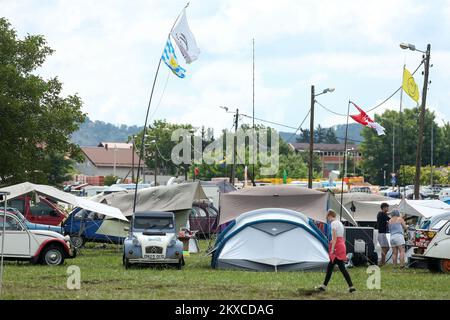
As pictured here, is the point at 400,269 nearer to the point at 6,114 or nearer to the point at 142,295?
the point at 142,295

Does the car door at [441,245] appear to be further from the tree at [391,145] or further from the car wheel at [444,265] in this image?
the tree at [391,145]

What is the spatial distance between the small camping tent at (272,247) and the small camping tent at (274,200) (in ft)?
13.7

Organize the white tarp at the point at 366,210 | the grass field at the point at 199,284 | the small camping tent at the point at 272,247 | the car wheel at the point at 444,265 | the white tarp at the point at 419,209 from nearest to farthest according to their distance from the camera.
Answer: the grass field at the point at 199,284
the car wheel at the point at 444,265
the small camping tent at the point at 272,247
the white tarp at the point at 419,209
the white tarp at the point at 366,210

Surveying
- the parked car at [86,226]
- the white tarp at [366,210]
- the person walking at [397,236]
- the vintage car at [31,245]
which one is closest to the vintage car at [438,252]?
the person walking at [397,236]

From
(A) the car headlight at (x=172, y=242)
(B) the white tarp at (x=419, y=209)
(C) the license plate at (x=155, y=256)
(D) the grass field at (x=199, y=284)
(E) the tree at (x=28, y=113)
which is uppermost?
(E) the tree at (x=28, y=113)

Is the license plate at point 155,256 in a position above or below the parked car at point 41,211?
below

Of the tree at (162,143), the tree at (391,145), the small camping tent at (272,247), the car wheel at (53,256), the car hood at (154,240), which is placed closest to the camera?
the small camping tent at (272,247)

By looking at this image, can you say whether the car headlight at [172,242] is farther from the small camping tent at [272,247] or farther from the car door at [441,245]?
the car door at [441,245]

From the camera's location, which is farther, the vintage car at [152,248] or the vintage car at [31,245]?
the vintage car at [152,248]

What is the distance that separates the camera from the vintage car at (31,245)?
24.0 m

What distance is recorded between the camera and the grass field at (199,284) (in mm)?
17734

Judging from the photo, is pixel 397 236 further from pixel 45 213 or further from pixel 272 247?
pixel 45 213

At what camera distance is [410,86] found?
37.3 metres

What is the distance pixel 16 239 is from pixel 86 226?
1020 centimetres
